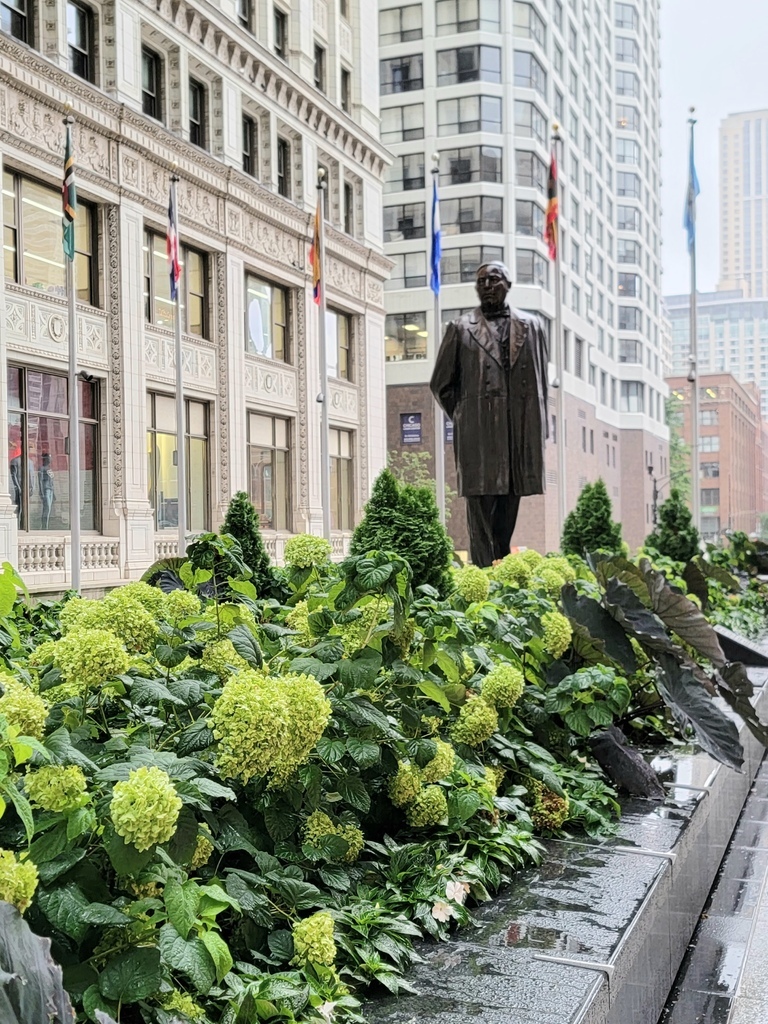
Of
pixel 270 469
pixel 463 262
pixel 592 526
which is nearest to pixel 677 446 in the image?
pixel 463 262

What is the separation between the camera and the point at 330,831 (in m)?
3.20

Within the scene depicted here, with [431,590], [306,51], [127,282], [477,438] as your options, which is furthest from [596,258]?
[431,590]

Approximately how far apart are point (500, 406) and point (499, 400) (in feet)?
0.17

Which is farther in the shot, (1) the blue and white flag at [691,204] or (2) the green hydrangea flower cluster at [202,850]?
(1) the blue and white flag at [691,204]

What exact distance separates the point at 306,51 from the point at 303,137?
2.84 meters

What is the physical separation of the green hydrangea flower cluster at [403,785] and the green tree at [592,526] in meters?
11.9

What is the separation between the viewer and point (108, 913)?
2254 millimetres

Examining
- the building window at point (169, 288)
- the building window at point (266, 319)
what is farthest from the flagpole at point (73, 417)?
the building window at point (266, 319)

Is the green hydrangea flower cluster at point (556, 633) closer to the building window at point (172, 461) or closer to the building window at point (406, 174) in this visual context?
the building window at point (172, 461)

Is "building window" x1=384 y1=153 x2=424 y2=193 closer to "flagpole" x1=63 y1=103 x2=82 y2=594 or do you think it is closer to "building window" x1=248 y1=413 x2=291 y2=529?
"building window" x1=248 y1=413 x2=291 y2=529

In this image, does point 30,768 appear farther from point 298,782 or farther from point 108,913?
point 298,782

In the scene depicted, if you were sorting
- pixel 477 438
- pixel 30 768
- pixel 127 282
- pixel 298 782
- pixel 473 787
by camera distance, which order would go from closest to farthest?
pixel 30 768, pixel 298 782, pixel 473 787, pixel 477 438, pixel 127 282

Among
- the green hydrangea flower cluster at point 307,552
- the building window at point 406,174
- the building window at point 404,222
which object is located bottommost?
the green hydrangea flower cluster at point 307,552

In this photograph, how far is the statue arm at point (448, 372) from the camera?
9594 millimetres
